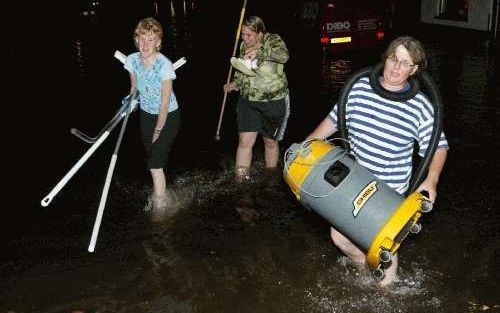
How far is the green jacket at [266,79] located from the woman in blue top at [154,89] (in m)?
0.92

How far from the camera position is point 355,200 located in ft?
9.93

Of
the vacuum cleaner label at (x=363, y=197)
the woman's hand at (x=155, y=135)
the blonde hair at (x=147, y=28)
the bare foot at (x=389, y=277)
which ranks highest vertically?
the blonde hair at (x=147, y=28)

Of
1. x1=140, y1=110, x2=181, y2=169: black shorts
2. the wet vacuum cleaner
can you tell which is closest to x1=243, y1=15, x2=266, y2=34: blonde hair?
x1=140, y1=110, x2=181, y2=169: black shorts

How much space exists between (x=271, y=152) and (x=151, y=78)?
6.27 feet

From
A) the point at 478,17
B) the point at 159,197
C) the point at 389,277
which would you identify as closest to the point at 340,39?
the point at 478,17

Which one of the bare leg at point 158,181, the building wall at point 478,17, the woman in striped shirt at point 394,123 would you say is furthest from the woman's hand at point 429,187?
the building wall at point 478,17

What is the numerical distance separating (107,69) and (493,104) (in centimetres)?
897

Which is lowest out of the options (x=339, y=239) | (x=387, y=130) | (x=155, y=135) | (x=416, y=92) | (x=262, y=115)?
(x=339, y=239)

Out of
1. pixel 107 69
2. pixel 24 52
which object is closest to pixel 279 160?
pixel 107 69

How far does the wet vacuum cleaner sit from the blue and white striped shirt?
0.15 metres

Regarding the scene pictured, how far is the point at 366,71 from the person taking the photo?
327cm

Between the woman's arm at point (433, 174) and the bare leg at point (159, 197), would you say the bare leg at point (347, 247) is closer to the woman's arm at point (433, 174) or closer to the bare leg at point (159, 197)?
the woman's arm at point (433, 174)

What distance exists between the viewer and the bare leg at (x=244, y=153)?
18.4ft

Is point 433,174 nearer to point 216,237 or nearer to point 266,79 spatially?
point 216,237
